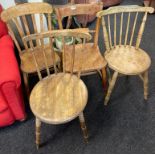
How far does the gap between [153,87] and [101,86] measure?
1.71ft

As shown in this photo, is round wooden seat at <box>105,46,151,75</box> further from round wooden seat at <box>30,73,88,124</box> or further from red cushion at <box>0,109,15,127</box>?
red cushion at <box>0,109,15,127</box>

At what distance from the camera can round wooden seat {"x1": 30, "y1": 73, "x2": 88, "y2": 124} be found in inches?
50.1

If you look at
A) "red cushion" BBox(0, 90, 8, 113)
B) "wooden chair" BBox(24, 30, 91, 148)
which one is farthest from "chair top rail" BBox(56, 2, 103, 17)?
"red cushion" BBox(0, 90, 8, 113)

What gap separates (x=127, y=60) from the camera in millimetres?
1630

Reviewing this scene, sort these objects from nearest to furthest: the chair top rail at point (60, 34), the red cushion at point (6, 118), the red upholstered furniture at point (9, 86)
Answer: the chair top rail at point (60, 34) → the red upholstered furniture at point (9, 86) → the red cushion at point (6, 118)

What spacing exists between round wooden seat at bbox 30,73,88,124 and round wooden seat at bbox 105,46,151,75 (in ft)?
1.17

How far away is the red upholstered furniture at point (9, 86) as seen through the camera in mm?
1350

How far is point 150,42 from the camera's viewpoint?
2.50 metres

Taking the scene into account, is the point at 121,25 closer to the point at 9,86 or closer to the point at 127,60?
the point at 127,60

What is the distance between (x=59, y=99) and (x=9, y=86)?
0.36 metres

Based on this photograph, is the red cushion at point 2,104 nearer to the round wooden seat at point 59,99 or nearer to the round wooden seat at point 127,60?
the round wooden seat at point 59,99

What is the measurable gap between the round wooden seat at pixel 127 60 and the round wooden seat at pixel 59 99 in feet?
1.17

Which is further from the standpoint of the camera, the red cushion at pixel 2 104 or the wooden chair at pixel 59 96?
the red cushion at pixel 2 104

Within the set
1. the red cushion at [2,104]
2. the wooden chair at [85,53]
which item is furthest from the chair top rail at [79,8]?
the red cushion at [2,104]
